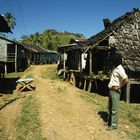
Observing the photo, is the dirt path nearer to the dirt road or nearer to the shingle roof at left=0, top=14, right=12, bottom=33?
the dirt road

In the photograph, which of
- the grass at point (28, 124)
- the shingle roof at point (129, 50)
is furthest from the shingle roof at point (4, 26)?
the grass at point (28, 124)

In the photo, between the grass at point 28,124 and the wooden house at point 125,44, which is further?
the wooden house at point 125,44

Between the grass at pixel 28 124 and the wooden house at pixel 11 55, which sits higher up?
the wooden house at pixel 11 55

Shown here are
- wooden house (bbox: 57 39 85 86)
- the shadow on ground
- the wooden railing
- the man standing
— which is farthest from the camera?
the wooden railing

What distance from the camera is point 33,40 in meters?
78.7

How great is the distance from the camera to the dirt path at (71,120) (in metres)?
9.45

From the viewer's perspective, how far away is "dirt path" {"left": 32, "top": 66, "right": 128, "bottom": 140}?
9.45 meters

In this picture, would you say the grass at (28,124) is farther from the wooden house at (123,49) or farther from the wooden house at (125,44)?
the wooden house at (125,44)

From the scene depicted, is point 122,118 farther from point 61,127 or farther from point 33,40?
point 33,40

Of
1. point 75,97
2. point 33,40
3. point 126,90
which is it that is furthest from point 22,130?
point 33,40

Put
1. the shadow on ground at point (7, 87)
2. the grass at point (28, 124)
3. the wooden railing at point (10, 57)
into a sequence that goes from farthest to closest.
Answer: the wooden railing at point (10, 57)
the shadow on ground at point (7, 87)
the grass at point (28, 124)

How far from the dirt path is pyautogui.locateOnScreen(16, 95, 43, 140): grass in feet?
0.71

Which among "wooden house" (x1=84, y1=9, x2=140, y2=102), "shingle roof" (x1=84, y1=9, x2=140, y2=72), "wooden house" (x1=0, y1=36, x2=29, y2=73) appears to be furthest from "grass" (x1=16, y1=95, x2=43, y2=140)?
"wooden house" (x1=0, y1=36, x2=29, y2=73)

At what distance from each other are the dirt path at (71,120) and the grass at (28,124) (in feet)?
0.71
